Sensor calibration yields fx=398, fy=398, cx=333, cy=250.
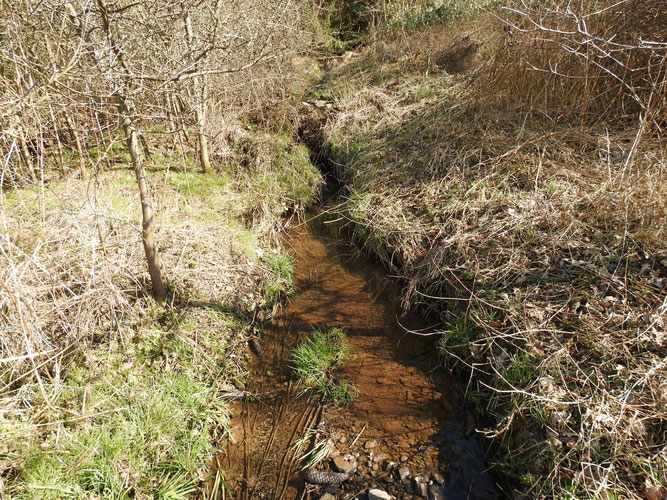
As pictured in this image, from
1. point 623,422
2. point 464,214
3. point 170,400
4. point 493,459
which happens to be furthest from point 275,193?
point 623,422

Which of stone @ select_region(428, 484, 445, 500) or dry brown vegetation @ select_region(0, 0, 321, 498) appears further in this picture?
stone @ select_region(428, 484, 445, 500)

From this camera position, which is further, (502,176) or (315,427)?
(502,176)

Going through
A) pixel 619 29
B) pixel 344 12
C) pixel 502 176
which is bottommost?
pixel 502 176

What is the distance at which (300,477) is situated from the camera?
288 cm

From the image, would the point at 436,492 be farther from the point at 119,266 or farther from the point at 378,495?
the point at 119,266

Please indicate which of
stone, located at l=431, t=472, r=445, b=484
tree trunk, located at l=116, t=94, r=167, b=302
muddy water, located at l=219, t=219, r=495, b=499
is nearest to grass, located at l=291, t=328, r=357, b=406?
muddy water, located at l=219, t=219, r=495, b=499

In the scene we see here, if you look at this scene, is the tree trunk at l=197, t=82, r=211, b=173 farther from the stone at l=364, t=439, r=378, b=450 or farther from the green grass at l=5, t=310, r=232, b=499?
the stone at l=364, t=439, r=378, b=450

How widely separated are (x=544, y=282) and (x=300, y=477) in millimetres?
2620

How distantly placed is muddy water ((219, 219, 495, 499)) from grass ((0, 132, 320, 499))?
28 cm

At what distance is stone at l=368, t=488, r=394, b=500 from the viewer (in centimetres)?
268

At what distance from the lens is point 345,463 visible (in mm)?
2930

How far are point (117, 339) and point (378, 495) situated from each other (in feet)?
7.64

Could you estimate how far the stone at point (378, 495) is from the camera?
2680 millimetres

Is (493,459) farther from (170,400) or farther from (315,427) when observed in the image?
(170,400)
